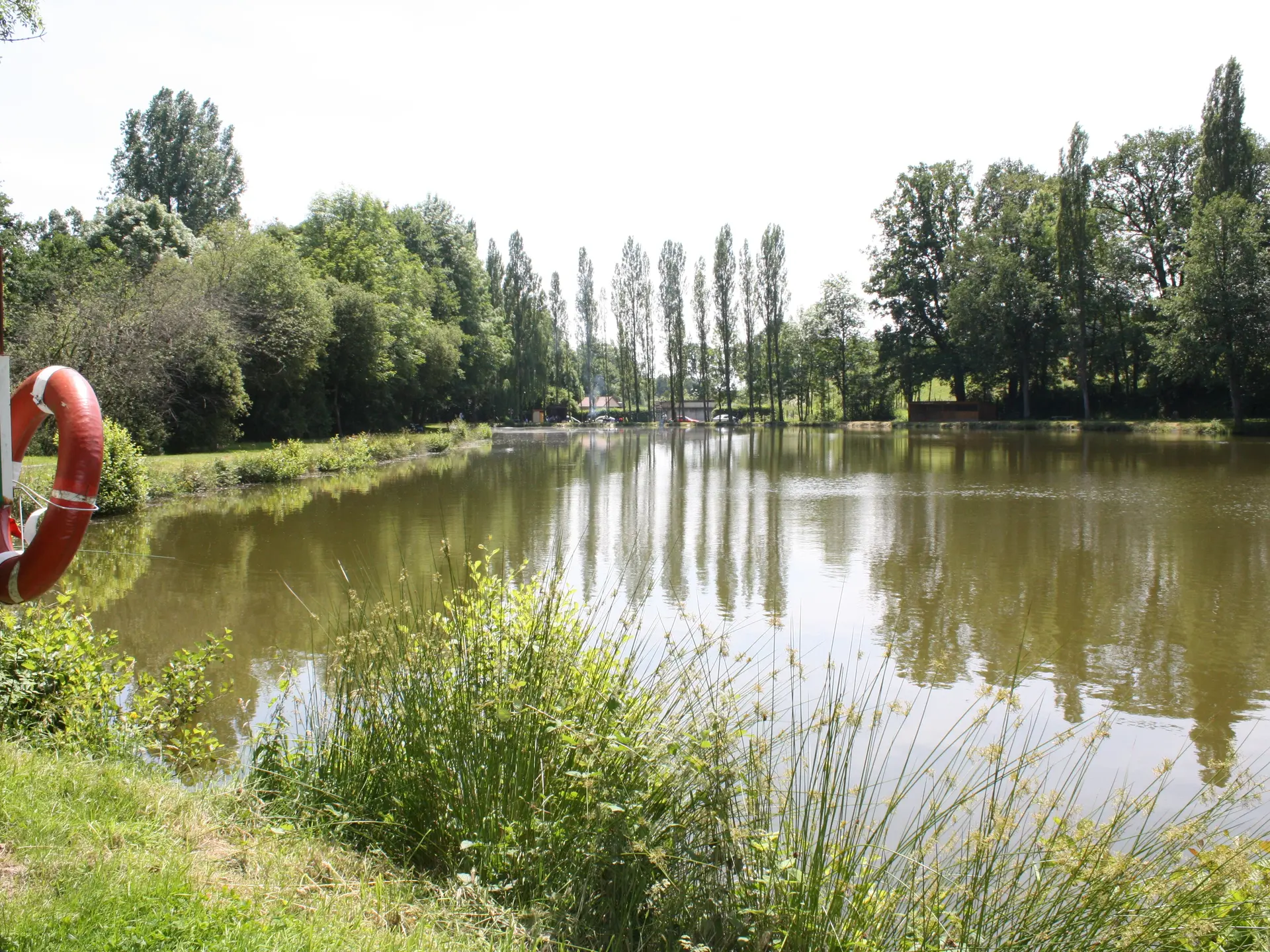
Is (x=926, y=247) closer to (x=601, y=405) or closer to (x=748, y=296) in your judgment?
(x=748, y=296)

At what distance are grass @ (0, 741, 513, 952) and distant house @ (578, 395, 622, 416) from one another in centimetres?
7492

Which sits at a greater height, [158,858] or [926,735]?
[158,858]

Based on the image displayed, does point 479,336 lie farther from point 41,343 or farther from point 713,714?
point 713,714

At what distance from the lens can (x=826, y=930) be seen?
7.78 feet

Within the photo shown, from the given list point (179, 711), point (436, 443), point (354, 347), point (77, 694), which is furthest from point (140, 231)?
point (77, 694)

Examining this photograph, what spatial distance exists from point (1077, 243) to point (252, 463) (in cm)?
3863

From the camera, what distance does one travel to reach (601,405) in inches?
3484

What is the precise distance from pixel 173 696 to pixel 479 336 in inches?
1908

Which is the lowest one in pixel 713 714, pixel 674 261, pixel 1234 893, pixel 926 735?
pixel 926 735

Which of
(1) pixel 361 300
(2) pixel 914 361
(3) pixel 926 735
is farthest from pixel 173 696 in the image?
(2) pixel 914 361

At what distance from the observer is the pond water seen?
6.25 m

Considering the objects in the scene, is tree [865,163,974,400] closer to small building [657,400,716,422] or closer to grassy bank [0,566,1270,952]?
small building [657,400,716,422]

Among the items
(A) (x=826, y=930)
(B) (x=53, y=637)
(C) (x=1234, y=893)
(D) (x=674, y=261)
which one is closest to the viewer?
(C) (x=1234, y=893)

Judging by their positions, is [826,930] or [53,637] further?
[53,637]
